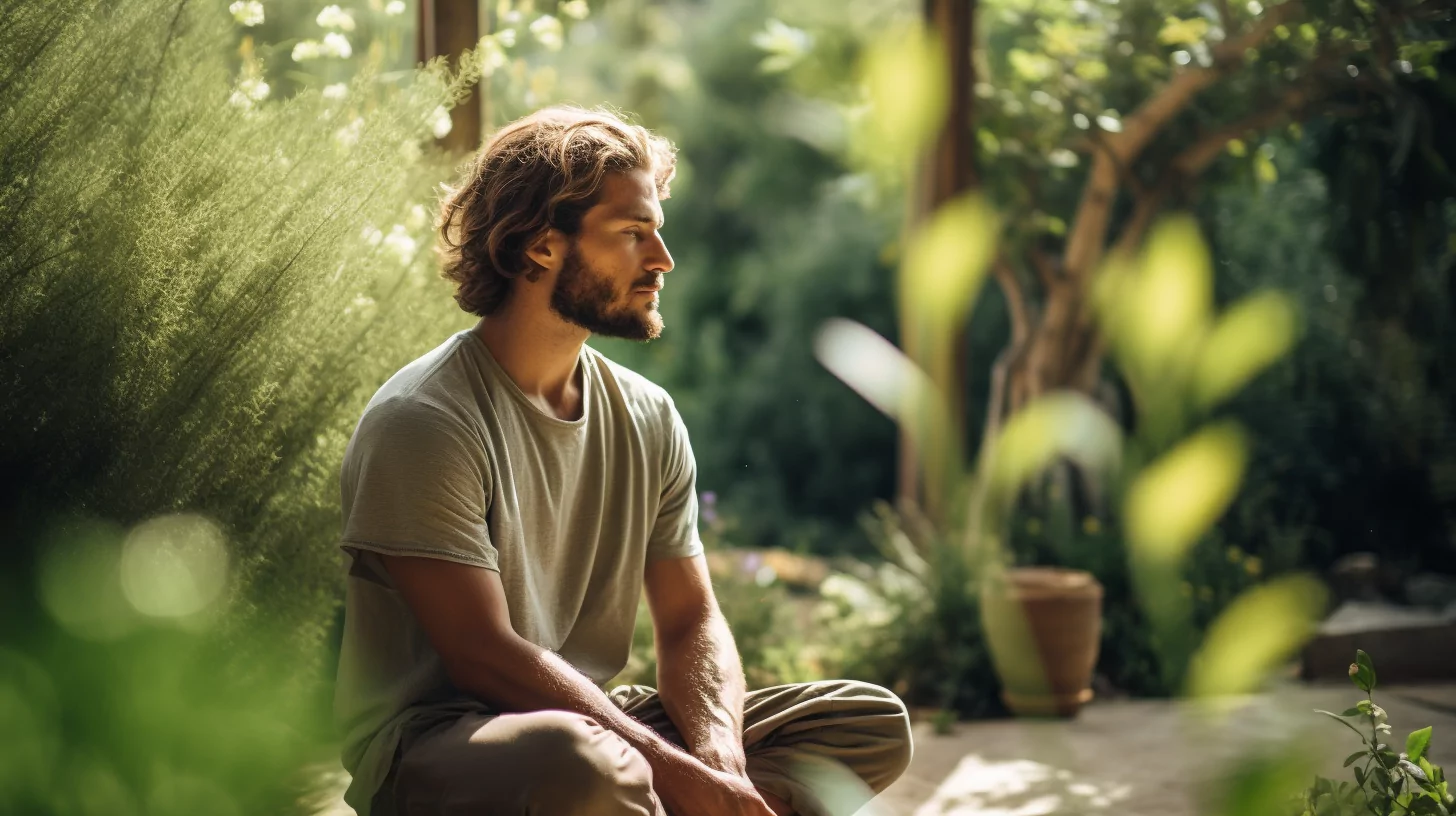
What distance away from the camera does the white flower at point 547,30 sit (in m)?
3.27

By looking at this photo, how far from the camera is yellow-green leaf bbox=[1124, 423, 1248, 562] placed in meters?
4.82

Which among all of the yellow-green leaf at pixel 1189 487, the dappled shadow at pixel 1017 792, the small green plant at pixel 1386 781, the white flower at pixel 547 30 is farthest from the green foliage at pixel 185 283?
the yellow-green leaf at pixel 1189 487

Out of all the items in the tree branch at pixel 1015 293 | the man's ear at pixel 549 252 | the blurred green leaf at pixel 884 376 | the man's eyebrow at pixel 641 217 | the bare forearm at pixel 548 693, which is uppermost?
the man's eyebrow at pixel 641 217

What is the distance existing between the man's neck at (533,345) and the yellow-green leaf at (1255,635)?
2761mm

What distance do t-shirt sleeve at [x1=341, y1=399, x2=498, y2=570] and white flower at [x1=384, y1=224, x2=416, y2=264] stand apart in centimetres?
85

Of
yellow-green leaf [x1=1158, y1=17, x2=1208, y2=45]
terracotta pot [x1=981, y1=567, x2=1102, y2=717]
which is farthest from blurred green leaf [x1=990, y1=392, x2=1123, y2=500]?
yellow-green leaf [x1=1158, y1=17, x2=1208, y2=45]

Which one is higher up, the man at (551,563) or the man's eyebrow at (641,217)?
the man's eyebrow at (641,217)

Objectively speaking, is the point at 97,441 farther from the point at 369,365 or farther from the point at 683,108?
the point at 683,108

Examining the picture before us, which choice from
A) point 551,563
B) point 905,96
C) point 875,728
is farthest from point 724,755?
point 905,96

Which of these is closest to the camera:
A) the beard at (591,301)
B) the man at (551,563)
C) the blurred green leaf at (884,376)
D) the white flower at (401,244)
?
the man at (551,563)

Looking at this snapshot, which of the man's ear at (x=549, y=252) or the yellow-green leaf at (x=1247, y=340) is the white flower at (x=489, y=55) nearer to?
the man's ear at (x=549, y=252)

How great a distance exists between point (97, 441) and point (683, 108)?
24.5 ft

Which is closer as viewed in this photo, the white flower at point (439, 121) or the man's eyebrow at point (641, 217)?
the man's eyebrow at point (641, 217)

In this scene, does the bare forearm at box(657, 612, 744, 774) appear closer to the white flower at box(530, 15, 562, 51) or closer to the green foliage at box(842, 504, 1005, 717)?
the white flower at box(530, 15, 562, 51)
